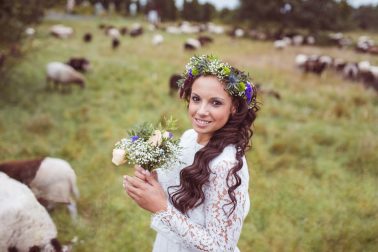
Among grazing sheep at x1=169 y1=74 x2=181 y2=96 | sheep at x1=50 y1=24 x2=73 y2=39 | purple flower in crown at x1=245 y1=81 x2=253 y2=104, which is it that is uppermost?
purple flower in crown at x1=245 y1=81 x2=253 y2=104

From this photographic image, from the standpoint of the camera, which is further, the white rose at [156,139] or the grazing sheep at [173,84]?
the grazing sheep at [173,84]

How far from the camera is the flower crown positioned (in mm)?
2355

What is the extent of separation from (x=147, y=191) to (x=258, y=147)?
6841mm

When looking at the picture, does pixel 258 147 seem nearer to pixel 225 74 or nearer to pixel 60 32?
pixel 225 74

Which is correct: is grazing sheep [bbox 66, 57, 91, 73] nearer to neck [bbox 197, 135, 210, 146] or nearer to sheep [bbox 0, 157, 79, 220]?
sheep [bbox 0, 157, 79, 220]

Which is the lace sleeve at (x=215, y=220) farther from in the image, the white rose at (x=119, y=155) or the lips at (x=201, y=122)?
the white rose at (x=119, y=155)

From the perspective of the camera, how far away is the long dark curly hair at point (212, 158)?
88.7 inches

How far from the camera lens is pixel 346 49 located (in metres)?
30.1

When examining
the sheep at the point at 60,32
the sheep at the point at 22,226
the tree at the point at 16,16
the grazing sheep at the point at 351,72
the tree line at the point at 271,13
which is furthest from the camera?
the tree line at the point at 271,13

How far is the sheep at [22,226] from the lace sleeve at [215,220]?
8.78 ft

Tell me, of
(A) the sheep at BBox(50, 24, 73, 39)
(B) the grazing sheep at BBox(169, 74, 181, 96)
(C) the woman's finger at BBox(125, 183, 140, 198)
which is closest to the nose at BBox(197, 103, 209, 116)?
(C) the woman's finger at BBox(125, 183, 140, 198)

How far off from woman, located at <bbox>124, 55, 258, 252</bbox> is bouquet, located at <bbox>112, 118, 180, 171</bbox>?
0.08 m

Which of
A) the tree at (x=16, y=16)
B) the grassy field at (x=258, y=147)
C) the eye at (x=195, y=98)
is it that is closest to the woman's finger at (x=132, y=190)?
the eye at (x=195, y=98)

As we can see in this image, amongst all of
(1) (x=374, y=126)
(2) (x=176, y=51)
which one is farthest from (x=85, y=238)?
(2) (x=176, y=51)
